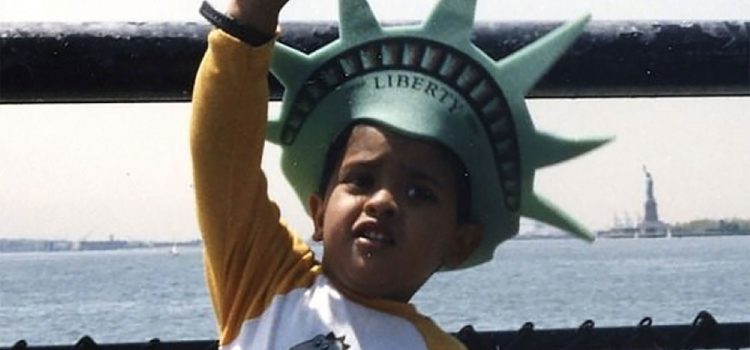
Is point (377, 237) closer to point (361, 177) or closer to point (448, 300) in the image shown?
point (361, 177)

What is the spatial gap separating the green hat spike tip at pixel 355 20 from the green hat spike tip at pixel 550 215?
0.83 feet

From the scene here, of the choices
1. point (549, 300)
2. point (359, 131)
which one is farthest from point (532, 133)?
point (549, 300)


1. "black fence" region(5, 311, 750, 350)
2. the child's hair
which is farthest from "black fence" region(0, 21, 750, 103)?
"black fence" region(5, 311, 750, 350)

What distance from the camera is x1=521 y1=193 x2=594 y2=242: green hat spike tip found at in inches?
68.0

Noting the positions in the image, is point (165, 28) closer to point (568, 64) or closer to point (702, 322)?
point (568, 64)

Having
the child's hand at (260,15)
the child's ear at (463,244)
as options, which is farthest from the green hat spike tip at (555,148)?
the child's hand at (260,15)

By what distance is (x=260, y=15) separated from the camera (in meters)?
1.58

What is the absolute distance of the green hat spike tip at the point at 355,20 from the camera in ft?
5.37

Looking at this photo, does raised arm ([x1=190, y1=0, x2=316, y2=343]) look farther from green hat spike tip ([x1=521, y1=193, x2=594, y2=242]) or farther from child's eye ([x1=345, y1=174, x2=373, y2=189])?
green hat spike tip ([x1=521, y1=193, x2=594, y2=242])

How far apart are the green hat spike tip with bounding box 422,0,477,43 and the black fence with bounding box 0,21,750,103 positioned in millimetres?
21

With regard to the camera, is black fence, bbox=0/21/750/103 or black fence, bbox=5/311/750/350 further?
black fence, bbox=5/311/750/350

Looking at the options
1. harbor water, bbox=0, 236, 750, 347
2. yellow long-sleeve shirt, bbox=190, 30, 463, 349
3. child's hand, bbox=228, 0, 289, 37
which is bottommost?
harbor water, bbox=0, 236, 750, 347

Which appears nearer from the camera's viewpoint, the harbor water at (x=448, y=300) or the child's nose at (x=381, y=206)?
the child's nose at (x=381, y=206)

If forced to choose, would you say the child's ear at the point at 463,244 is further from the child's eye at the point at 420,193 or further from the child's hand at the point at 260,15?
the child's hand at the point at 260,15
